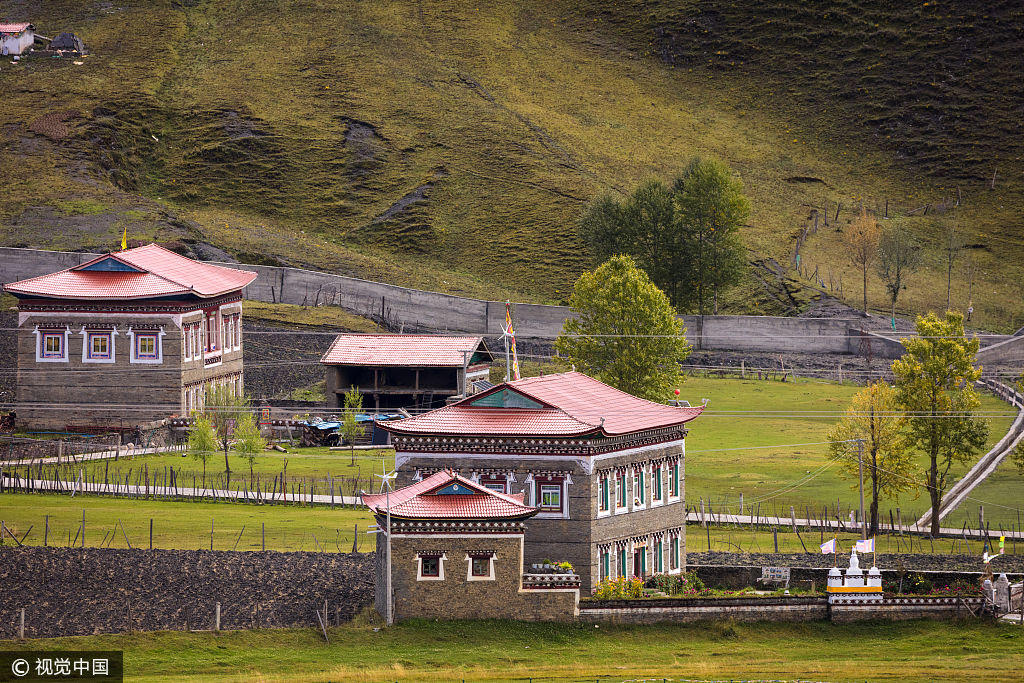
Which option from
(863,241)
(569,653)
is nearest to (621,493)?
(569,653)

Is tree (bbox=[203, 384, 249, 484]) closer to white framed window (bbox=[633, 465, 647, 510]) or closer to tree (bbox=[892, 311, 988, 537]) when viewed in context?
white framed window (bbox=[633, 465, 647, 510])

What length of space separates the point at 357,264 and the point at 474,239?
1763cm

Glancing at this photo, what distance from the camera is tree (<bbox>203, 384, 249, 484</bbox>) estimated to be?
104375mm

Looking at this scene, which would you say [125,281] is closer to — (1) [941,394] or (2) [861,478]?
(1) [941,394]

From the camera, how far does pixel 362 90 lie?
197875 mm

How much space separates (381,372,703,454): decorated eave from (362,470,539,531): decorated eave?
393 cm

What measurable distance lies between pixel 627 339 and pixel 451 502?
42555 millimetres

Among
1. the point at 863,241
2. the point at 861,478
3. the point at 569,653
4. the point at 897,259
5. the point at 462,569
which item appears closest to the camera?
the point at 569,653

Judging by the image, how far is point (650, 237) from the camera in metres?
146

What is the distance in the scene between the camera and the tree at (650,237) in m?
145

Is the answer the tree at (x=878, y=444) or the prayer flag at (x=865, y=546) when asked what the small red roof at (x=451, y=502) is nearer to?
the prayer flag at (x=865, y=546)

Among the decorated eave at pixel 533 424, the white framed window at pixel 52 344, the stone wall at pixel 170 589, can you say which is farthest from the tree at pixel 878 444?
the white framed window at pixel 52 344

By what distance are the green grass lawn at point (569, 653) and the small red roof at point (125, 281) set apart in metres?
50.1

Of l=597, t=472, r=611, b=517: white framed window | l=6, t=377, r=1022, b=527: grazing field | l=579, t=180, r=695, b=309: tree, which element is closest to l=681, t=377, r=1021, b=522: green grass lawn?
l=6, t=377, r=1022, b=527: grazing field
